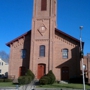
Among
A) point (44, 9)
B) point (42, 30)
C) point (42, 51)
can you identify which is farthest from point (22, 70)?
point (44, 9)

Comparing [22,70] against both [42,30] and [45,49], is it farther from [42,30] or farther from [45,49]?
[42,30]

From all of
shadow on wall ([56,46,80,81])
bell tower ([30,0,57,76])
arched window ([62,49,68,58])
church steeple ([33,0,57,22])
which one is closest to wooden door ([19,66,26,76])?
bell tower ([30,0,57,76])

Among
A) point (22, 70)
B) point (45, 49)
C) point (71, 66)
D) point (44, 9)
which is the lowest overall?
point (22, 70)

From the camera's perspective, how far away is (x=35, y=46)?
34250 millimetres

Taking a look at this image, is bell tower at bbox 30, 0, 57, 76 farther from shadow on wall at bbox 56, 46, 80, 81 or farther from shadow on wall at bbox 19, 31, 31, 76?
shadow on wall at bbox 56, 46, 80, 81

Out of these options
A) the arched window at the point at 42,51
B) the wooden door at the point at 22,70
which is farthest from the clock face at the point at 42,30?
the wooden door at the point at 22,70

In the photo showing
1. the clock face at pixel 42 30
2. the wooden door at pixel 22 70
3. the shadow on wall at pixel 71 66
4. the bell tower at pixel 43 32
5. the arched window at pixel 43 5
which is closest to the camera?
the shadow on wall at pixel 71 66

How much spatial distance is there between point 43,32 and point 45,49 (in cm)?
345

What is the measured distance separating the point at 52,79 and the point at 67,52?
8906 millimetres

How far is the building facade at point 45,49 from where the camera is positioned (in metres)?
33.3

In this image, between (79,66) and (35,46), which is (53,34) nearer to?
(35,46)

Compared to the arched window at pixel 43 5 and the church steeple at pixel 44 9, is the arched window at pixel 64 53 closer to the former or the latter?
the church steeple at pixel 44 9

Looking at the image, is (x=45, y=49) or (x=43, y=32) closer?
(x=45, y=49)

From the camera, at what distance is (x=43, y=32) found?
3456 cm
